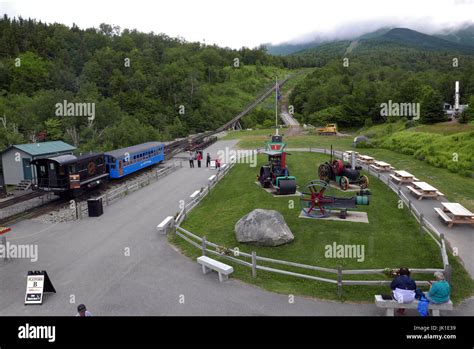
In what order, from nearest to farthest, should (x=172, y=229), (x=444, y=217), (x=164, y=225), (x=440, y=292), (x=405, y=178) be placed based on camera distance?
(x=440, y=292), (x=444, y=217), (x=164, y=225), (x=172, y=229), (x=405, y=178)

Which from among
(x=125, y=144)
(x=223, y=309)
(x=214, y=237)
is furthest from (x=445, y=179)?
(x=125, y=144)

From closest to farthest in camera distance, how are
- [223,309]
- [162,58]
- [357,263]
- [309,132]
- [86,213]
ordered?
[223,309] < [357,263] < [86,213] < [309,132] < [162,58]

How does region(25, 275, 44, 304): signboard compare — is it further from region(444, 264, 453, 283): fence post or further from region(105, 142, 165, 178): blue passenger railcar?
region(105, 142, 165, 178): blue passenger railcar

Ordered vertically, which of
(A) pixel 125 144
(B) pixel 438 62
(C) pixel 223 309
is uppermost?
(B) pixel 438 62

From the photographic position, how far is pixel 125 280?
41.1 ft

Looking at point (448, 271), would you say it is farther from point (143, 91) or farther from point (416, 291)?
point (143, 91)

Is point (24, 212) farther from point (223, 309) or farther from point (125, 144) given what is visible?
point (125, 144)

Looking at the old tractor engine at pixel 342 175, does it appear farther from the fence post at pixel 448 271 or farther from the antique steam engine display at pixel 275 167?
the fence post at pixel 448 271

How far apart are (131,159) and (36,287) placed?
21526mm

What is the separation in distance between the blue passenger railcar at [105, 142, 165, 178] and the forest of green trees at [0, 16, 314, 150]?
22.7ft

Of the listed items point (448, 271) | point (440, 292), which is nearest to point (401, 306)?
point (440, 292)

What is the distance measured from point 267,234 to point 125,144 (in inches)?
1340

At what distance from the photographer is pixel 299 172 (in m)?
28.3

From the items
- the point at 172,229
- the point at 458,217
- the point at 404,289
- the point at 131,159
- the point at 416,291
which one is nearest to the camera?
the point at 404,289
